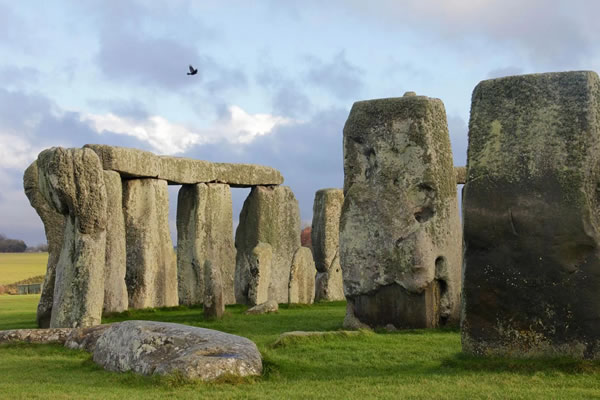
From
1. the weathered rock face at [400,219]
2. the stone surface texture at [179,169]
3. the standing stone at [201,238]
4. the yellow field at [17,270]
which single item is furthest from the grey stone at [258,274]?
the yellow field at [17,270]

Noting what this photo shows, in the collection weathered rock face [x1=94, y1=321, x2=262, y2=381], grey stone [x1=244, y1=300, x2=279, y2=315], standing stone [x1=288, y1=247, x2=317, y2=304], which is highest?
standing stone [x1=288, y1=247, x2=317, y2=304]

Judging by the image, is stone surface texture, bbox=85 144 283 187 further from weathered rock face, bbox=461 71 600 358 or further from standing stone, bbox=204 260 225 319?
weathered rock face, bbox=461 71 600 358

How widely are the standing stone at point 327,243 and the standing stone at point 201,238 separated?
218cm

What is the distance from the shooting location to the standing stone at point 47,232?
15883mm

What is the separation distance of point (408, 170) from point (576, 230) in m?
5.18

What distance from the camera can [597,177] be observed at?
A: 937cm

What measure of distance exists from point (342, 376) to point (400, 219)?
503 cm

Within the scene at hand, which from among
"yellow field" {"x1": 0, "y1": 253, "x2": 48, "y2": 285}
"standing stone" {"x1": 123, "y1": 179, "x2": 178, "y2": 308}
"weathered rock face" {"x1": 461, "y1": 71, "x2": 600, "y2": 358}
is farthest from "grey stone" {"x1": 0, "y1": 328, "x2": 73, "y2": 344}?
"yellow field" {"x1": 0, "y1": 253, "x2": 48, "y2": 285}

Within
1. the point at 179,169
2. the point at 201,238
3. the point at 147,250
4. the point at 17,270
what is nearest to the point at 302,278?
the point at 201,238

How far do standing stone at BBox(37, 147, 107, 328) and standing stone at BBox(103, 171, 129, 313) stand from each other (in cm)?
398

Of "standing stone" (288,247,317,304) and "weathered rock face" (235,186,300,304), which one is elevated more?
"weathered rock face" (235,186,300,304)

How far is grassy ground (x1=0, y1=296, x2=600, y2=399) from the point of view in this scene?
8188mm

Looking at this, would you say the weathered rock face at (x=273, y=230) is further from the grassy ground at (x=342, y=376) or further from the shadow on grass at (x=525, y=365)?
the shadow on grass at (x=525, y=365)

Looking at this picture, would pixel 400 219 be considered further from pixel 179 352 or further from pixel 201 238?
pixel 201 238
